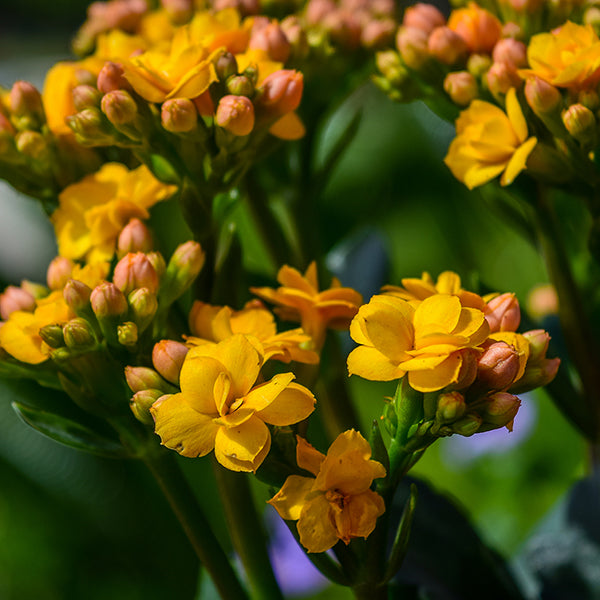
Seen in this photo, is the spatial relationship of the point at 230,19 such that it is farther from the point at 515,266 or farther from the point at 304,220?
the point at 515,266

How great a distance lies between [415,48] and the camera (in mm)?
580

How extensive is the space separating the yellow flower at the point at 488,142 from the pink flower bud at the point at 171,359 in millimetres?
202

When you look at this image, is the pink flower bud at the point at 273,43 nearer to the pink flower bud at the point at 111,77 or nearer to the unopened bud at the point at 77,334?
the pink flower bud at the point at 111,77

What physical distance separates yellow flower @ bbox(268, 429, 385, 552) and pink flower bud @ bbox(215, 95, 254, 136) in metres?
0.18

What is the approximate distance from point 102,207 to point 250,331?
0.13 meters

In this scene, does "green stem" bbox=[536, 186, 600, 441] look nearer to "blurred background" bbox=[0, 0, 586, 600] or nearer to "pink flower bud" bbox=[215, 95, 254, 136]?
"blurred background" bbox=[0, 0, 586, 600]

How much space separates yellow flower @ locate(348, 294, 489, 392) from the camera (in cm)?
38

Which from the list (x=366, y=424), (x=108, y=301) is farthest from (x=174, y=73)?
(x=366, y=424)

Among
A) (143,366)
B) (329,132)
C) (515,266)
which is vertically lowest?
(515,266)

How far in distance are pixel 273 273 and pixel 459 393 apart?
0.93ft

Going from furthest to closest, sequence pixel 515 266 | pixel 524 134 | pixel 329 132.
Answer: pixel 515 266
pixel 329 132
pixel 524 134

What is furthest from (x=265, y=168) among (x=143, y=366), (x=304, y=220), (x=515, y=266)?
(x=515, y=266)

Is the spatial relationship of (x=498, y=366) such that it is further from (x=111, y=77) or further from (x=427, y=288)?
(x=111, y=77)

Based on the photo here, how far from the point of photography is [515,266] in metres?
1.04
